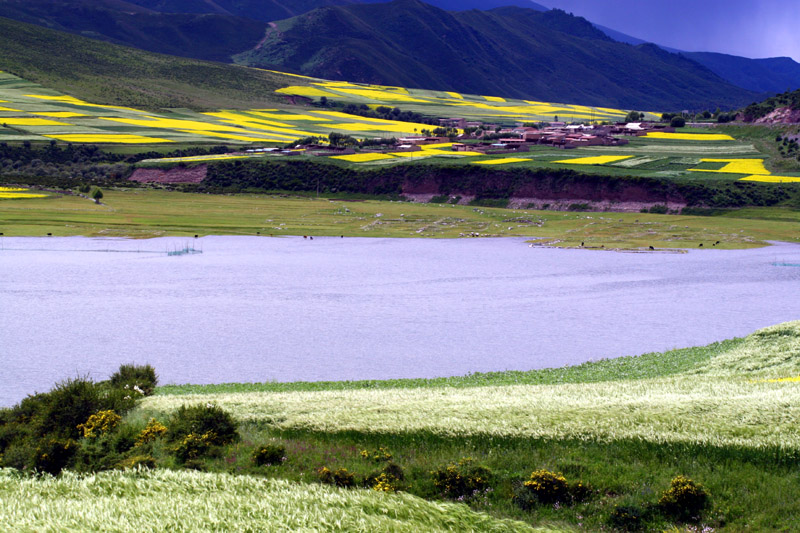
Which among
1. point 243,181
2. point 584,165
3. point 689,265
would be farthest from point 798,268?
point 243,181

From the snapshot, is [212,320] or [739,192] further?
[739,192]

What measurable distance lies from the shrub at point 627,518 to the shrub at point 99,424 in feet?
33.0

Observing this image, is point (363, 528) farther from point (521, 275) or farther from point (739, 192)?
point (739, 192)

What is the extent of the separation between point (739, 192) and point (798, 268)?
29.3 meters

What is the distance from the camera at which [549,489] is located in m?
12.2

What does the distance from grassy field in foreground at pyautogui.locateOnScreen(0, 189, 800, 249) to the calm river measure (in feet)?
15.7

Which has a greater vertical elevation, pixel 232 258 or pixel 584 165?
pixel 584 165

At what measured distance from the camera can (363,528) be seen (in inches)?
420

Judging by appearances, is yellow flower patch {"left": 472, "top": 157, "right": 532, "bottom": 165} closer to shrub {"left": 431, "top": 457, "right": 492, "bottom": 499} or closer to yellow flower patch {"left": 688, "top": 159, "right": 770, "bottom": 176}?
yellow flower patch {"left": 688, "top": 159, "right": 770, "bottom": 176}

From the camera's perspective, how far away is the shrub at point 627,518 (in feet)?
37.3

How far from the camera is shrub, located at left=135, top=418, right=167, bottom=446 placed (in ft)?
49.8

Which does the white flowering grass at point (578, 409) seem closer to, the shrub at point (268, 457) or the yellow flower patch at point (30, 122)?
the shrub at point (268, 457)

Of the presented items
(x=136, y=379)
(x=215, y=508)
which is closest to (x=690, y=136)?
(x=136, y=379)

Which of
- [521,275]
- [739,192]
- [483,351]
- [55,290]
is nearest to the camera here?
[483,351]
